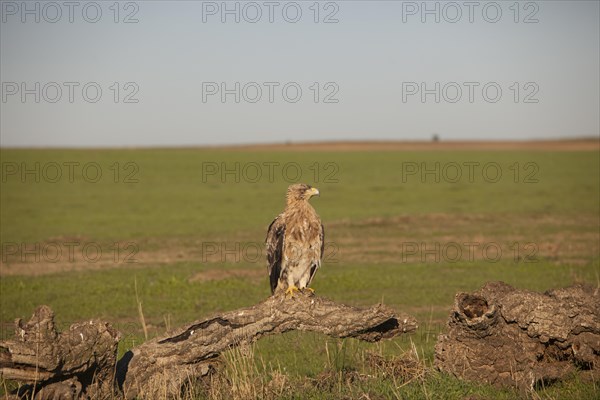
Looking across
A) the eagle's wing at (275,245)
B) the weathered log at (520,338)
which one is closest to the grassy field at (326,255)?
the weathered log at (520,338)

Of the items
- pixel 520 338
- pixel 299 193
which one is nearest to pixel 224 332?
pixel 299 193

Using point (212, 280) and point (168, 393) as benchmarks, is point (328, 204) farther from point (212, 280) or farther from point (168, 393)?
point (168, 393)

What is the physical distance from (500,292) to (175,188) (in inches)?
1658

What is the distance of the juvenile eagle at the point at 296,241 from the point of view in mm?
9844

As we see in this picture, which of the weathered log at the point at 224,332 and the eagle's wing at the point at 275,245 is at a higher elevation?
the eagle's wing at the point at 275,245

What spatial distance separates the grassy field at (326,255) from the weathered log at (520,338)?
0.67 feet

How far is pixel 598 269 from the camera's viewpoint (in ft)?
63.6

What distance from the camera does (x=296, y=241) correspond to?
9.85 metres

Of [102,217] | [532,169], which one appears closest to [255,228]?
[102,217]

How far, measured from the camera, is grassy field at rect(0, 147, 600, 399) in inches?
375

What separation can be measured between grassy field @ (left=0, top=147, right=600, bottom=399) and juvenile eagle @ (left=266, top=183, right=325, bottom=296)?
990 mm

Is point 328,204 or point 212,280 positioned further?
point 328,204

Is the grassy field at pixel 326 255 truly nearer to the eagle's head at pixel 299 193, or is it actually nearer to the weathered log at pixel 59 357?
the weathered log at pixel 59 357

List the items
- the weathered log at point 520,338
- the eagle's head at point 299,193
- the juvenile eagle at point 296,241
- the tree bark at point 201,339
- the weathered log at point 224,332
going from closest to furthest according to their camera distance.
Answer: the tree bark at point 201,339 → the weathered log at point 224,332 → the weathered log at point 520,338 → the juvenile eagle at point 296,241 → the eagle's head at point 299,193
